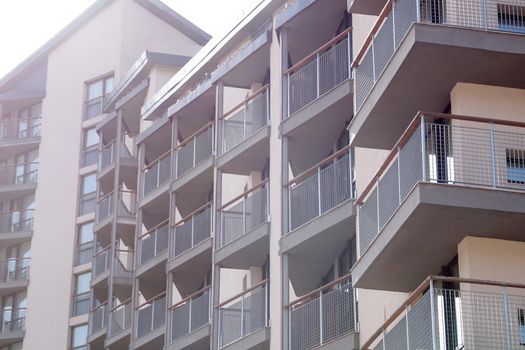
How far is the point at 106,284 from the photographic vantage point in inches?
2087

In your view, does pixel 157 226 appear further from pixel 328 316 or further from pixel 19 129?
pixel 19 129

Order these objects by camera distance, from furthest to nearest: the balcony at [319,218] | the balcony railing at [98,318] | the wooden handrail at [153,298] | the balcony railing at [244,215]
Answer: the balcony railing at [98,318]
the wooden handrail at [153,298]
the balcony railing at [244,215]
the balcony at [319,218]

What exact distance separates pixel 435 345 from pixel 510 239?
319 cm

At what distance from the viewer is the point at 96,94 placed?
2454 inches

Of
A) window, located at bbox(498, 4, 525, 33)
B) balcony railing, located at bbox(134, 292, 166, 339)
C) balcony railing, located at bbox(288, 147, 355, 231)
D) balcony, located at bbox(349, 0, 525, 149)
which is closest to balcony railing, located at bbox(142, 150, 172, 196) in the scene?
balcony railing, located at bbox(134, 292, 166, 339)

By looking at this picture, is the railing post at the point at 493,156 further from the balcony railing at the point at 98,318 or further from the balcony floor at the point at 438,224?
the balcony railing at the point at 98,318

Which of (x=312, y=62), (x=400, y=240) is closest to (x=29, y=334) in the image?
(x=312, y=62)

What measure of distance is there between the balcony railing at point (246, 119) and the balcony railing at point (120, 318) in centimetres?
1339

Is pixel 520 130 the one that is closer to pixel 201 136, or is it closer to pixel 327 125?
pixel 327 125

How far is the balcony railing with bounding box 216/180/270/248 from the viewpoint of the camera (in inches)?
1363

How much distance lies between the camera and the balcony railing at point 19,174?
6500cm

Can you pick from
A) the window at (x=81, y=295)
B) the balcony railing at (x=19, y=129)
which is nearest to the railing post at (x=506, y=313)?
the window at (x=81, y=295)

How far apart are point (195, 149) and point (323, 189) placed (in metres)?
12.0

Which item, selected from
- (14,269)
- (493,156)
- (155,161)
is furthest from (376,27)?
(14,269)
